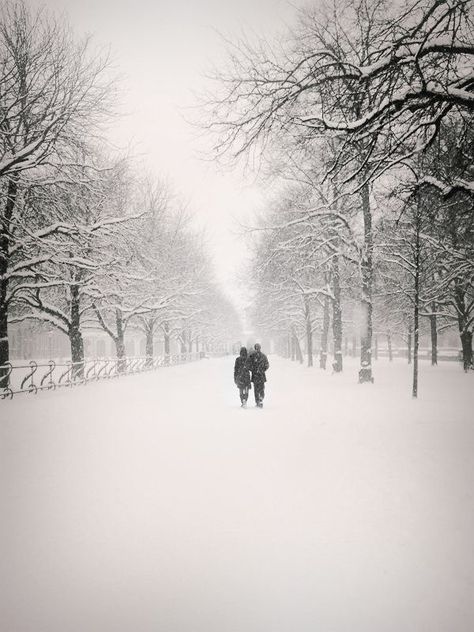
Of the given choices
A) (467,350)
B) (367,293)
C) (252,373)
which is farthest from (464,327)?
(252,373)

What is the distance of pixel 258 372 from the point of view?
10.9 meters

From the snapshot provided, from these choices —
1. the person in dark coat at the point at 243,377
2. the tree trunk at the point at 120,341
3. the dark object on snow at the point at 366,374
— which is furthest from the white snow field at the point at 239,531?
the tree trunk at the point at 120,341

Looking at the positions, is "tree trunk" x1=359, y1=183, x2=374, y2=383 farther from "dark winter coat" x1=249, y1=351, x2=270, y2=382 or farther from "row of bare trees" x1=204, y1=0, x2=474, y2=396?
"dark winter coat" x1=249, y1=351, x2=270, y2=382

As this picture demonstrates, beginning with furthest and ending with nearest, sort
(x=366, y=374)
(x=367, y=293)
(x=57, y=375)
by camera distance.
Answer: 1. (x=57, y=375)
2. (x=367, y=293)
3. (x=366, y=374)

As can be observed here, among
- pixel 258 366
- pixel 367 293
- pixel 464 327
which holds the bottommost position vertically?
pixel 258 366

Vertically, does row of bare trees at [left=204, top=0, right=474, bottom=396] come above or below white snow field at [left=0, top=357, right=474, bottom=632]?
above

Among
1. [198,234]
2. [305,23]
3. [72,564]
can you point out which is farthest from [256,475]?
[198,234]

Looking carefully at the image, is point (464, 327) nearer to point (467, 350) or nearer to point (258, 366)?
point (467, 350)

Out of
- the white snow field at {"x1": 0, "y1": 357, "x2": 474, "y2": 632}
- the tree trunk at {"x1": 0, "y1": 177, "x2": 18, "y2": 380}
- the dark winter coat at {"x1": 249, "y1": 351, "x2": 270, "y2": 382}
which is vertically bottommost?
the white snow field at {"x1": 0, "y1": 357, "x2": 474, "y2": 632}

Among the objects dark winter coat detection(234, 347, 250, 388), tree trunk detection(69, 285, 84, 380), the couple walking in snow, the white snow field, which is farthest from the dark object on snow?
tree trunk detection(69, 285, 84, 380)

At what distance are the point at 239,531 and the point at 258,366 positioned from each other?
7.68 m

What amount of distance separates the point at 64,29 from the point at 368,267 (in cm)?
1258

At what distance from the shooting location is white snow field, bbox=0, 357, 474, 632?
253 centimetres

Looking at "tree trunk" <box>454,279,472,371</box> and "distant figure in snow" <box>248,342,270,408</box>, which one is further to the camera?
"tree trunk" <box>454,279,472,371</box>
